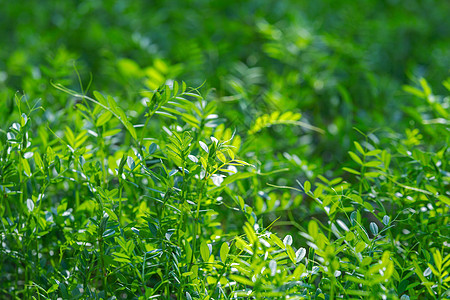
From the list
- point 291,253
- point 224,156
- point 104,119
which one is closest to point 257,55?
point 104,119

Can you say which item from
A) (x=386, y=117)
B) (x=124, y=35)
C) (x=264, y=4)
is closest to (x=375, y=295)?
(x=386, y=117)

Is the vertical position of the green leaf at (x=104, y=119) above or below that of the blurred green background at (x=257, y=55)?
above

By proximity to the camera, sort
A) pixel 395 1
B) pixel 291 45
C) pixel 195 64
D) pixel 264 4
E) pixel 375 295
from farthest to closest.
A: 1. pixel 395 1
2. pixel 264 4
3. pixel 291 45
4. pixel 195 64
5. pixel 375 295

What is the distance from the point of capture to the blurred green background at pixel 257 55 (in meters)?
2.02

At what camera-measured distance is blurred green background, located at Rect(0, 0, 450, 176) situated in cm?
202

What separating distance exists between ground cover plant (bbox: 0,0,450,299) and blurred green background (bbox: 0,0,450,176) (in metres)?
0.01

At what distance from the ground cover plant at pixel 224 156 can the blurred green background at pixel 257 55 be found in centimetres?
1

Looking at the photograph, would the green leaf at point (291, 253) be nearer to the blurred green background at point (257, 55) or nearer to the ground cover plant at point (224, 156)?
the ground cover plant at point (224, 156)

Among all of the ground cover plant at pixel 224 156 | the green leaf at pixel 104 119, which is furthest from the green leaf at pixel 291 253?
the green leaf at pixel 104 119

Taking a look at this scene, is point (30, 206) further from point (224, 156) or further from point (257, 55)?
point (257, 55)

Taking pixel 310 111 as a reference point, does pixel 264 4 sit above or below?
above

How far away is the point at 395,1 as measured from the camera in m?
3.64

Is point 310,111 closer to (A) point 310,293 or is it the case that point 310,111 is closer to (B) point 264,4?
(B) point 264,4

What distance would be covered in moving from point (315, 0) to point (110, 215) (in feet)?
9.31
